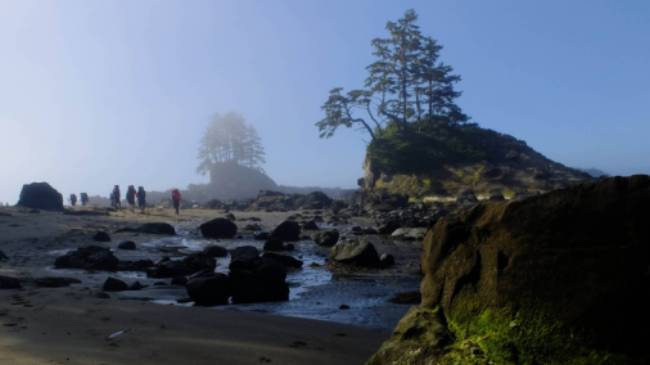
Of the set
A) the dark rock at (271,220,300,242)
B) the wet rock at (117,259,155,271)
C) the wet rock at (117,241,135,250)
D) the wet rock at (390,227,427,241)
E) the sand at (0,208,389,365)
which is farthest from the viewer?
the dark rock at (271,220,300,242)

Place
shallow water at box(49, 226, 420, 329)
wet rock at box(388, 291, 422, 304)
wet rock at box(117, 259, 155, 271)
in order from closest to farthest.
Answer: shallow water at box(49, 226, 420, 329), wet rock at box(388, 291, 422, 304), wet rock at box(117, 259, 155, 271)

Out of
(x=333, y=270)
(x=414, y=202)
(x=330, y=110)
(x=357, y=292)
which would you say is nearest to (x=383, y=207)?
(x=414, y=202)

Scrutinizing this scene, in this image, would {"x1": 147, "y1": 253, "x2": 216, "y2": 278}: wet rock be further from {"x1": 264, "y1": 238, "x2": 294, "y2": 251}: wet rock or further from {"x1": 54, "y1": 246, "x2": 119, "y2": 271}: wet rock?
{"x1": 264, "y1": 238, "x2": 294, "y2": 251}: wet rock

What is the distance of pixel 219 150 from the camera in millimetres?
105688

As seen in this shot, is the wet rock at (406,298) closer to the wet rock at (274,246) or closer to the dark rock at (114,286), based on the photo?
the dark rock at (114,286)

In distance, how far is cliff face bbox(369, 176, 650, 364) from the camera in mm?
2998

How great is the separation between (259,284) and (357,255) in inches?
158

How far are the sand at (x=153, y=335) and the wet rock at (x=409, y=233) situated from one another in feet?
40.7

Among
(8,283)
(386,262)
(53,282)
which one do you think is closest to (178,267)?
(53,282)

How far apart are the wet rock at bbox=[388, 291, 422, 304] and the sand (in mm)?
2079

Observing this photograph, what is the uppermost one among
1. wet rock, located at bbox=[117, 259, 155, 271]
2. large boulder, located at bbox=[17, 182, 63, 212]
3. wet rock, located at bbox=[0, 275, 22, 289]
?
large boulder, located at bbox=[17, 182, 63, 212]

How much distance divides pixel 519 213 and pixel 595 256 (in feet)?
1.94

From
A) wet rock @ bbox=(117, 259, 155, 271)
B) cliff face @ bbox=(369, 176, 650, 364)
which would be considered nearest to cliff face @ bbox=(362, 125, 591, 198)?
wet rock @ bbox=(117, 259, 155, 271)

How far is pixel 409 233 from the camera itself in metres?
19.0
